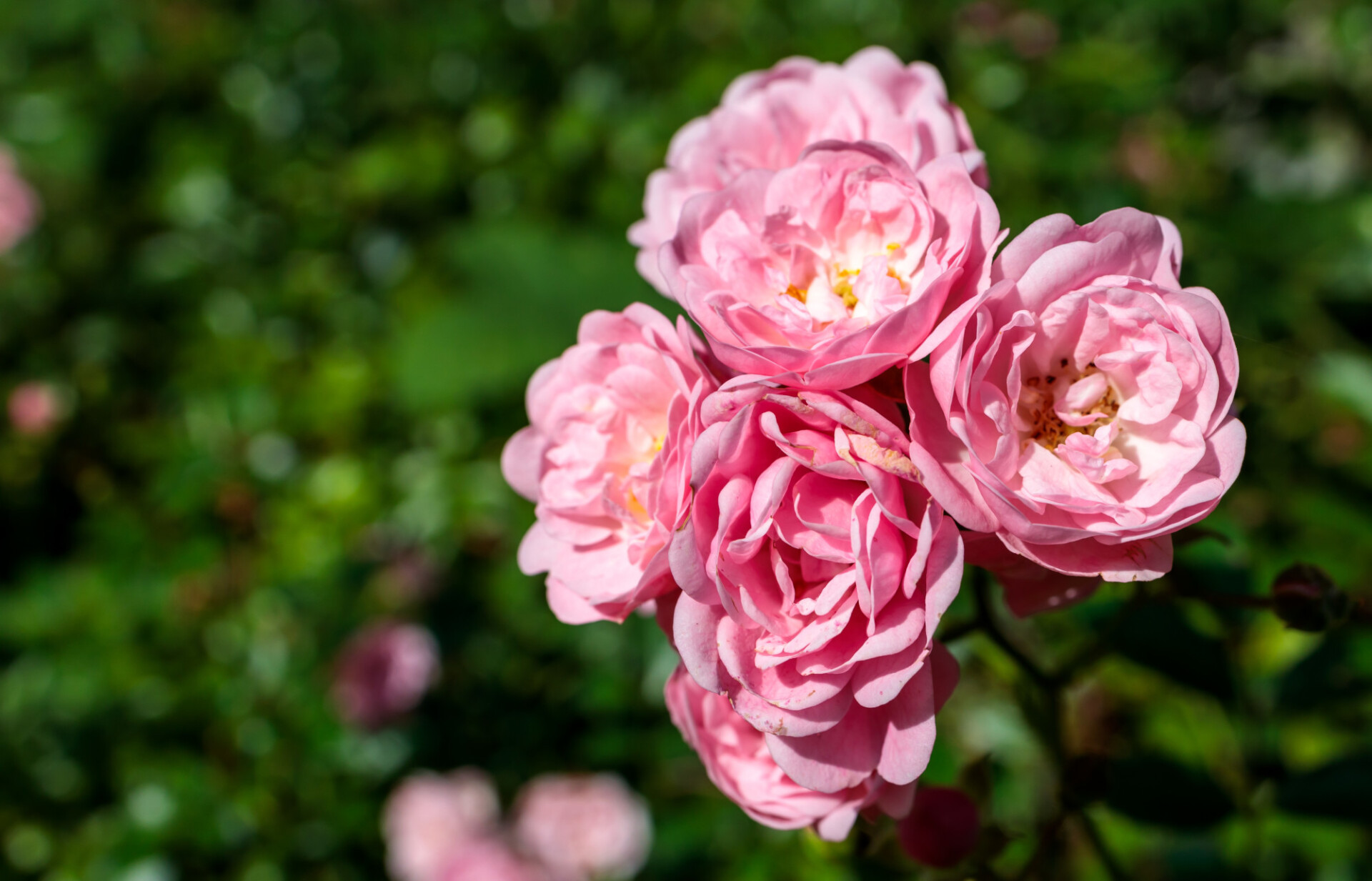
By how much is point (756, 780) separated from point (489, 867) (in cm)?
98

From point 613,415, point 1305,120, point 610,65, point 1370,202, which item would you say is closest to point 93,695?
point 613,415

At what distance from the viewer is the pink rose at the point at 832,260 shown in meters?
0.58

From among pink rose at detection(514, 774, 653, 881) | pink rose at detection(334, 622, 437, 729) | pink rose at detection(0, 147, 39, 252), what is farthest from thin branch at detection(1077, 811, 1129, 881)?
pink rose at detection(0, 147, 39, 252)

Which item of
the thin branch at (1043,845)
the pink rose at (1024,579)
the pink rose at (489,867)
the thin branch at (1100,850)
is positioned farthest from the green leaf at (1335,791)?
the pink rose at (489,867)

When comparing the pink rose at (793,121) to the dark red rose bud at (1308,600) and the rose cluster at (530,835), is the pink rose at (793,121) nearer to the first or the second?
the dark red rose bud at (1308,600)

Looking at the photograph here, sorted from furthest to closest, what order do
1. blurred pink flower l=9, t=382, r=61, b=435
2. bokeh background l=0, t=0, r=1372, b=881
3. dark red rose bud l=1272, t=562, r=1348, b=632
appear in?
blurred pink flower l=9, t=382, r=61, b=435 → bokeh background l=0, t=0, r=1372, b=881 → dark red rose bud l=1272, t=562, r=1348, b=632

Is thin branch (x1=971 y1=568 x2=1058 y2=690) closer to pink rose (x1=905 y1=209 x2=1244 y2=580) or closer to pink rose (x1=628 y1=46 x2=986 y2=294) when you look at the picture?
pink rose (x1=905 y1=209 x2=1244 y2=580)

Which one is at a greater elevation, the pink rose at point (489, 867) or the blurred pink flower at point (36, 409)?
the blurred pink flower at point (36, 409)

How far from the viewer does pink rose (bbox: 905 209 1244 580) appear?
55 centimetres

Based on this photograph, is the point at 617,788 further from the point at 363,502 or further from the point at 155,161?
the point at 155,161

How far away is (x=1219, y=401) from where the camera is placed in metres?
0.58

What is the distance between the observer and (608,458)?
70 centimetres

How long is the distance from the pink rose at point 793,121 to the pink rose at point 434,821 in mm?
1077

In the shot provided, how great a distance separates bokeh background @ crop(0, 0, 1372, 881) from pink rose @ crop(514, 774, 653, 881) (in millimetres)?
43
